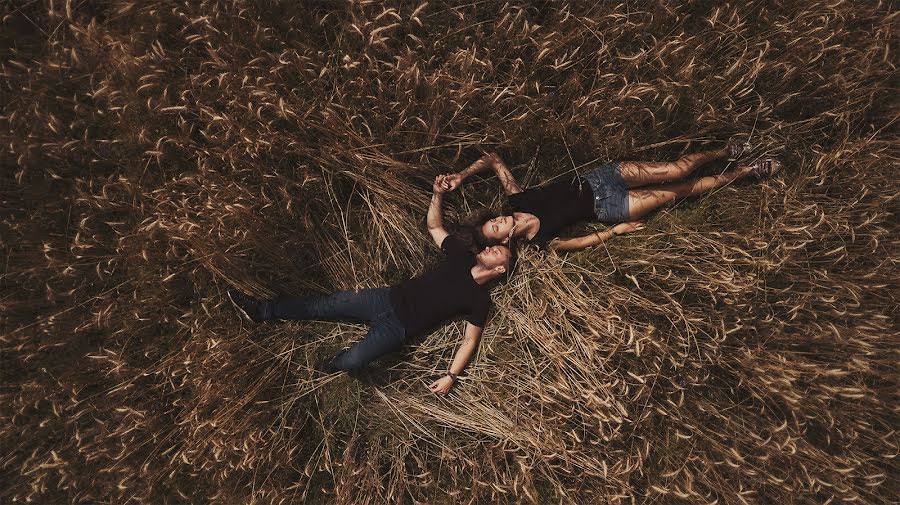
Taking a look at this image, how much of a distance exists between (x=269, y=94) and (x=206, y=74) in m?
0.48

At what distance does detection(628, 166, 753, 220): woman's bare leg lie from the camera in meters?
3.09

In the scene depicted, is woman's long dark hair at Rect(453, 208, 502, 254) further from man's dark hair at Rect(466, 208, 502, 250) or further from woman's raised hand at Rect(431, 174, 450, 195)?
woman's raised hand at Rect(431, 174, 450, 195)

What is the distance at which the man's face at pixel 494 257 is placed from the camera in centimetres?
305

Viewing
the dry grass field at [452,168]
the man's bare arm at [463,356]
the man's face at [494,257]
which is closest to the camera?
the dry grass field at [452,168]

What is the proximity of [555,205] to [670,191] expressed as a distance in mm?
835

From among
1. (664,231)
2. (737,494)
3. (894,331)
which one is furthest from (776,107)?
(737,494)

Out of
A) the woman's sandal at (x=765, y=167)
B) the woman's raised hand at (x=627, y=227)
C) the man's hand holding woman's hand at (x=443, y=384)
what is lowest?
the man's hand holding woman's hand at (x=443, y=384)

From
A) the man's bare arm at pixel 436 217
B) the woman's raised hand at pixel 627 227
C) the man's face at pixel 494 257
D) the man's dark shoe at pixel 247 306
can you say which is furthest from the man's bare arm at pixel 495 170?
the man's dark shoe at pixel 247 306

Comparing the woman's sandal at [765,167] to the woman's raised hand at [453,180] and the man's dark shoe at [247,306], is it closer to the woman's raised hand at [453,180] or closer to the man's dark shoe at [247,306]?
the woman's raised hand at [453,180]

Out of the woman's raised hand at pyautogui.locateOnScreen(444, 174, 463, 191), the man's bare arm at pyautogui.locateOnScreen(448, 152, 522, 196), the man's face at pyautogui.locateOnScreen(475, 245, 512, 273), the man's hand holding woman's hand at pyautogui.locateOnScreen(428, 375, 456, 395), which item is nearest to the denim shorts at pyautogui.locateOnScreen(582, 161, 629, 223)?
the man's bare arm at pyautogui.locateOnScreen(448, 152, 522, 196)

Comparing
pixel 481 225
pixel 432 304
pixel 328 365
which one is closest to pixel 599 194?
pixel 481 225

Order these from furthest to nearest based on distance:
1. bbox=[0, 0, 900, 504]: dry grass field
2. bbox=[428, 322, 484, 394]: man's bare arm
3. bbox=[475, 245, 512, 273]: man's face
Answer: bbox=[428, 322, 484, 394]: man's bare arm, bbox=[475, 245, 512, 273]: man's face, bbox=[0, 0, 900, 504]: dry grass field

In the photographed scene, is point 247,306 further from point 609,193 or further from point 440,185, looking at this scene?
point 609,193

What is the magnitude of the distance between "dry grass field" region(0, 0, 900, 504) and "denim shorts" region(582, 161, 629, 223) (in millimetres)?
177
